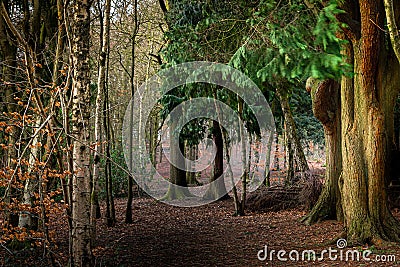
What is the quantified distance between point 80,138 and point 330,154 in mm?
5966

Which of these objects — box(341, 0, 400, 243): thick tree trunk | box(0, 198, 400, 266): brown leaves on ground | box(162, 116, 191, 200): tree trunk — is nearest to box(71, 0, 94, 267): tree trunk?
box(0, 198, 400, 266): brown leaves on ground

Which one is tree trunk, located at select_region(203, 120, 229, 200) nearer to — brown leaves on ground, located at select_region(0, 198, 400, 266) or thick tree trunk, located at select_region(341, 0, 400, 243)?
brown leaves on ground, located at select_region(0, 198, 400, 266)

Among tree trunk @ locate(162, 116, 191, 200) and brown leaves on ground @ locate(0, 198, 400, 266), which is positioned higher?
tree trunk @ locate(162, 116, 191, 200)

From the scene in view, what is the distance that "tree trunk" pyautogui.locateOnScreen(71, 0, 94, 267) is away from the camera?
5441 millimetres

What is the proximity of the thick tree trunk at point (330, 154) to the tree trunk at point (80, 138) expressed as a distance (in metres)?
5.03

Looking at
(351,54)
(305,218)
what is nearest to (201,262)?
(305,218)

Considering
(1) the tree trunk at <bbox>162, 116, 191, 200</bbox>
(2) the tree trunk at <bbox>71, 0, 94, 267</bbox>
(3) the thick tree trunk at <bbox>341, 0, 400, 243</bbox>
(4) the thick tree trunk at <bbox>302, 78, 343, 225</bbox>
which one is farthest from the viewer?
(1) the tree trunk at <bbox>162, 116, 191, 200</bbox>

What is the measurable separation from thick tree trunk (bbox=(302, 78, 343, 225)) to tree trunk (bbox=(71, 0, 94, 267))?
5.03 metres

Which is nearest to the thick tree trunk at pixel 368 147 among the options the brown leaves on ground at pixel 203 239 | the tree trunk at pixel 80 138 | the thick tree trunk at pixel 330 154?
the brown leaves on ground at pixel 203 239

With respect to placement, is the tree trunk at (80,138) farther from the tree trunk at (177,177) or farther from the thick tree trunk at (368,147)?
the tree trunk at (177,177)

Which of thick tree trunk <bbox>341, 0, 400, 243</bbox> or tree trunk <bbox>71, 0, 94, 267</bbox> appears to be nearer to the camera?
tree trunk <bbox>71, 0, 94, 267</bbox>

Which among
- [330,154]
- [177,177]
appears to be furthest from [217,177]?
[330,154]

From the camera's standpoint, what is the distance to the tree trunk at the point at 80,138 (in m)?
5.44

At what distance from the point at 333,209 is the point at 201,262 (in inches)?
148
